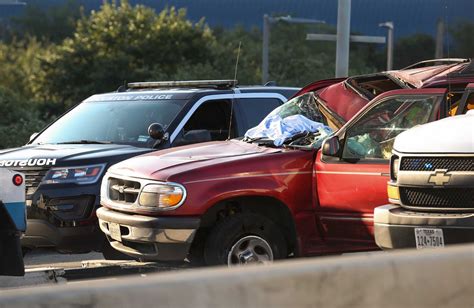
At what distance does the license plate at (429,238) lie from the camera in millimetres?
5830

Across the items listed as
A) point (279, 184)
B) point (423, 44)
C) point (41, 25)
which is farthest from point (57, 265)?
point (41, 25)

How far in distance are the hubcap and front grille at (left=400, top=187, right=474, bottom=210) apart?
139 cm

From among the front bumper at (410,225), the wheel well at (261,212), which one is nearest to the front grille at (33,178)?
the wheel well at (261,212)

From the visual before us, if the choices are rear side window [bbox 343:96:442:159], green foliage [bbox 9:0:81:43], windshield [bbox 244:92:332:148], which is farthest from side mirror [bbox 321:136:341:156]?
green foliage [bbox 9:0:81:43]

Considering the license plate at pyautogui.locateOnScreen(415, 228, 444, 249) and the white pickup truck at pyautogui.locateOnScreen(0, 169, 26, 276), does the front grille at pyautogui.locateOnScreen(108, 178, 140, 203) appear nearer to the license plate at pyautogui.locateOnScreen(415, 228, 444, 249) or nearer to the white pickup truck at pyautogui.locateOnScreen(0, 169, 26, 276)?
the white pickup truck at pyautogui.locateOnScreen(0, 169, 26, 276)

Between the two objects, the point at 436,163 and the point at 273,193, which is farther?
the point at 273,193

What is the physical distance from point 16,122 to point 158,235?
2020 centimetres

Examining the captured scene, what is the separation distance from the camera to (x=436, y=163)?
595cm

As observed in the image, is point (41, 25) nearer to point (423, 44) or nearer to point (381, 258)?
point (423, 44)

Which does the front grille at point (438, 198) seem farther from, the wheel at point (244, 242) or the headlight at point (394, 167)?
the wheel at point (244, 242)

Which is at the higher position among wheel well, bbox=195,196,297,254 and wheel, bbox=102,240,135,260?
wheel well, bbox=195,196,297,254

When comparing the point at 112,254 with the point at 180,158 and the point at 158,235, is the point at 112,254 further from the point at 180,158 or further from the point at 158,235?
the point at 158,235

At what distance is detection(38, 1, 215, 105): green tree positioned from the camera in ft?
141

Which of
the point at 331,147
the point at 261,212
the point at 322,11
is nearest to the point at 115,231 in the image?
the point at 261,212
